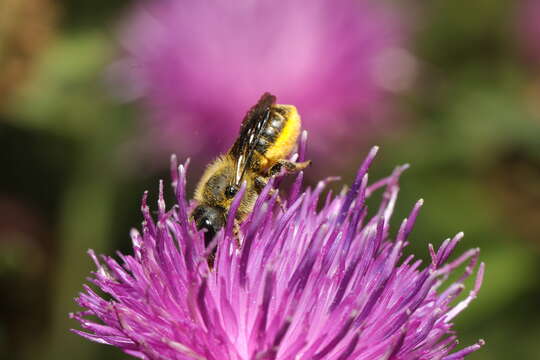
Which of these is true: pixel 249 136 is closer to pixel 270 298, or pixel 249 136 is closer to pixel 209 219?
pixel 209 219

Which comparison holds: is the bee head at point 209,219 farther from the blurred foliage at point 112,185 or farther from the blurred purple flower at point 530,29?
the blurred purple flower at point 530,29

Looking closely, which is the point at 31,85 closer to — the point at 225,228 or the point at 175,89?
the point at 175,89

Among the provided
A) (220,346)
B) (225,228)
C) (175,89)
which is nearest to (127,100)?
(175,89)

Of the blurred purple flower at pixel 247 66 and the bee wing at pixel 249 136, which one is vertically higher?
the blurred purple flower at pixel 247 66

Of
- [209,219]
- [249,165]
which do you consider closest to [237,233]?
[209,219]

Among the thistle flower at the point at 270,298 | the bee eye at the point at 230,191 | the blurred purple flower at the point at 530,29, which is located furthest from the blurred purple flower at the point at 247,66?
the thistle flower at the point at 270,298

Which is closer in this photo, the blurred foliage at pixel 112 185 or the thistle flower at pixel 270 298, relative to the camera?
the thistle flower at pixel 270 298

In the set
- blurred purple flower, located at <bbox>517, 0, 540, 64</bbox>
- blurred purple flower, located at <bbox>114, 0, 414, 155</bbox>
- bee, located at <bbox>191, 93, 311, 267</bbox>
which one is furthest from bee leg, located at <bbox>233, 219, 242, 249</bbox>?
blurred purple flower, located at <bbox>517, 0, 540, 64</bbox>

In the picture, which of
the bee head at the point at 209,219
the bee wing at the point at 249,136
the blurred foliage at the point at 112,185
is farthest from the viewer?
the blurred foliage at the point at 112,185
